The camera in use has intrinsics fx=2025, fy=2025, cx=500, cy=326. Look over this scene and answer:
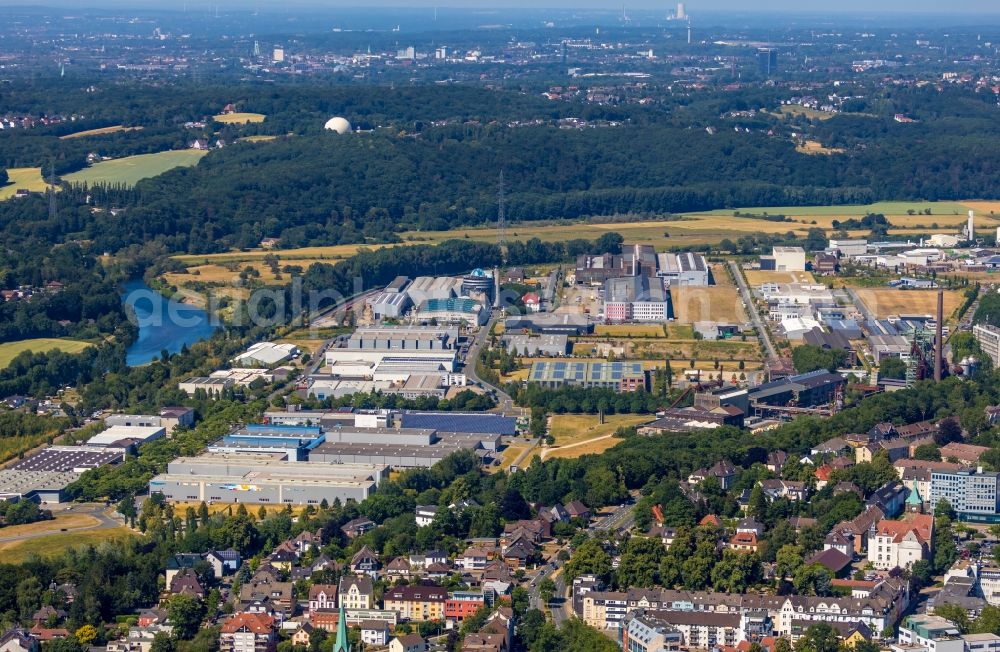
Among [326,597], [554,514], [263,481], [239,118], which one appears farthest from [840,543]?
[239,118]

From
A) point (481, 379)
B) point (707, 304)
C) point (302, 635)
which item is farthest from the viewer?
point (707, 304)

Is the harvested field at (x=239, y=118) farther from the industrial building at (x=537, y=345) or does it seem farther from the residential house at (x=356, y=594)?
the residential house at (x=356, y=594)

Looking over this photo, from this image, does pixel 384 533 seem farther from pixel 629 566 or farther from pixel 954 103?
pixel 954 103

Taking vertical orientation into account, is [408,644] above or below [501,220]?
above

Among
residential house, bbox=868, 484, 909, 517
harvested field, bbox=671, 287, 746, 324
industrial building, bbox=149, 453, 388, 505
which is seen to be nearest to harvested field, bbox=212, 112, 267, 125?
harvested field, bbox=671, 287, 746, 324

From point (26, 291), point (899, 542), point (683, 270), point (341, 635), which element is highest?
point (341, 635)

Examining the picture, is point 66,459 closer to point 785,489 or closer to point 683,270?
point 785,489

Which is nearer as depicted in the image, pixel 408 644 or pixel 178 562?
pixel 408 644
